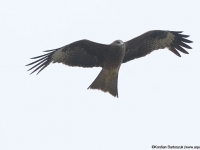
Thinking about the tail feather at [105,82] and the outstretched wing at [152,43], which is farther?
the tail feather at [105,82]

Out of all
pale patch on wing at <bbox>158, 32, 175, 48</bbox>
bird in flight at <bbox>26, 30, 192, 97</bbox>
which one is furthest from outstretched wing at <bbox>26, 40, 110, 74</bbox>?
pale patch on wing at <bbox>158, 32, 175, 48</bbox>

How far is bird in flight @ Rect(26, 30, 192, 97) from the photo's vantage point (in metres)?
9.80

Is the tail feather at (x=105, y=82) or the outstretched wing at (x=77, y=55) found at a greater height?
the outstretched wing at (x=77, y=55)

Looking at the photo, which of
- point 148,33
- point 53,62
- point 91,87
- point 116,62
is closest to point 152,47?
point 148,33

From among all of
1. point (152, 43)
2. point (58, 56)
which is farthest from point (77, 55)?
point (152, 43)

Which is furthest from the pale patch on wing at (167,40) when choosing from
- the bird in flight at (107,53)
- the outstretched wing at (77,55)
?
the outstretched wing at (77,55)

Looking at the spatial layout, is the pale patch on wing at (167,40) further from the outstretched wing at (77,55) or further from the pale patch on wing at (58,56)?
the pale patch on wing at (58,56)

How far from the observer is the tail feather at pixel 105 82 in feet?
32.7

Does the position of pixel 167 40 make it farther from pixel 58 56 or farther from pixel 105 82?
pixel 58 56

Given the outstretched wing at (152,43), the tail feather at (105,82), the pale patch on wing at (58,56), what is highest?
the outstretched wing at (152,43)

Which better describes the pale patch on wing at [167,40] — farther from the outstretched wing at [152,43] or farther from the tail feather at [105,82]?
the tail feather at [105,82]

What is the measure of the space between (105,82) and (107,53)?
2.24 ft

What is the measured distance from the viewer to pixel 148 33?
9.86 metres

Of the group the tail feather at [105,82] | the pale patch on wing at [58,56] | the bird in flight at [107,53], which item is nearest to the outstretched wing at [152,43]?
the bird in flight at [107,53]
